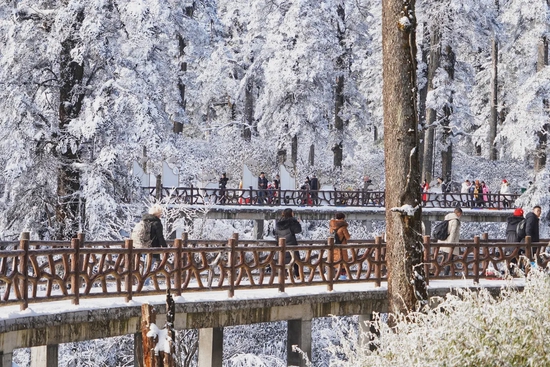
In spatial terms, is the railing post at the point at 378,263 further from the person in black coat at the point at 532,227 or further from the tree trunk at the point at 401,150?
the tree trunk at the point at 401,150

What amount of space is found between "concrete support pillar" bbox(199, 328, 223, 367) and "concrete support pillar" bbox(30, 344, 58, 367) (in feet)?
8.93

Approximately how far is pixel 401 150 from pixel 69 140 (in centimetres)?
1094

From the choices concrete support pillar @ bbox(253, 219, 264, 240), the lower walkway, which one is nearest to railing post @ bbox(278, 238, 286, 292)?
the lower walkway

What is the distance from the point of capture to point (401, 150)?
10609 millimetres

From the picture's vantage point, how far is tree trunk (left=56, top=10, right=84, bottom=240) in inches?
780

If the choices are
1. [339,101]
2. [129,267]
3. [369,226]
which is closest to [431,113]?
[339,101]

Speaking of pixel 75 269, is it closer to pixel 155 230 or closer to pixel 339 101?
pixel 155 230

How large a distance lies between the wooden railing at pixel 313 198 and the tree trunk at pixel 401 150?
2019cm

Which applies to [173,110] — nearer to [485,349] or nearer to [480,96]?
[480,96]

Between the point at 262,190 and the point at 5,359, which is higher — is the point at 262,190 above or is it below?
above

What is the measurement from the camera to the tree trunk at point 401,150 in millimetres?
10500

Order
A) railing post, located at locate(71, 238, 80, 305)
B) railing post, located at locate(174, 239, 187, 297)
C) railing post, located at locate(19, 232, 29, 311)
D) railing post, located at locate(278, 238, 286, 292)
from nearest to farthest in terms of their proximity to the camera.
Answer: railing post, located at locate(19, 232, 29, 311)
railing post, located at locate(71, 238, 80, 305)
railing post, located at locate(174, 239, 187, 297)
railing post, located at locate(278, 238, 286, 292)

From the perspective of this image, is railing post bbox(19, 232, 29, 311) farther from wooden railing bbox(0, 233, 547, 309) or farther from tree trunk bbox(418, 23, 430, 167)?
tree trunk bbox(418, 23, 430, 167)

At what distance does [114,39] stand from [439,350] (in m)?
15.3
